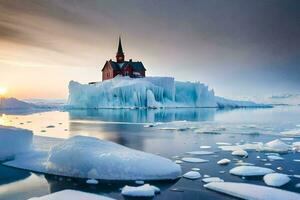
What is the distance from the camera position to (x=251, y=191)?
6.16 metres

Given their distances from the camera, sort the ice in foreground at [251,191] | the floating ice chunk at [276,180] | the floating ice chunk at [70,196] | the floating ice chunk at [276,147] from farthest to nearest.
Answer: the floating ice chunk at [276,147], the floating ice chunk at [276,180], the ice in foreground at [251,191], the floating ice chunk at [70,196]

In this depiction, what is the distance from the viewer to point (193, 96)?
61938 mm

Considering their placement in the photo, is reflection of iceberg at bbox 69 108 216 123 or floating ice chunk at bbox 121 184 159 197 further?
reflection of iceberg at bbox 69 108 216 123

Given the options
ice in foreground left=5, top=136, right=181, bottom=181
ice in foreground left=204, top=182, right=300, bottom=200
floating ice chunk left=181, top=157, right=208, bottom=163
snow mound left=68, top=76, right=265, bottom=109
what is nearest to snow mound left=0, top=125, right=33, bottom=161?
ice in foreground left=5, top=136, right=181, bottom=181

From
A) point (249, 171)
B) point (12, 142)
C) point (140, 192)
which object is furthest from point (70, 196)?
point (12, 142)

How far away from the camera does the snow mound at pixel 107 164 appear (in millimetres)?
7469

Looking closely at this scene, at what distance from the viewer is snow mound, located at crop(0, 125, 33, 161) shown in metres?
9.66

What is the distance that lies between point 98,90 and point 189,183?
2011 inches

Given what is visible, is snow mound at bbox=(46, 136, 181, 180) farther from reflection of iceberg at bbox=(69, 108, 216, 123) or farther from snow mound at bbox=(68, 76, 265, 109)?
snow mound at bbox=(68, 76, 265, 109)

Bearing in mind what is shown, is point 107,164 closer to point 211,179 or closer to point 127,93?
point 211,179

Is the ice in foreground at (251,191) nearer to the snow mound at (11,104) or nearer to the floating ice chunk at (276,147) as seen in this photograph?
the floating ice chunk at (276,147)

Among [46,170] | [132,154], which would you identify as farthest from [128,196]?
[46,170]

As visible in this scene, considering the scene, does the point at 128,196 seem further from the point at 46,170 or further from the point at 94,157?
the point at 46,170

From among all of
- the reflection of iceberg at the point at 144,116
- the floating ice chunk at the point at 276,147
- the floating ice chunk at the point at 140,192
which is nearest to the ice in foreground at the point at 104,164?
the floating ice chunk at the point at 140,192
